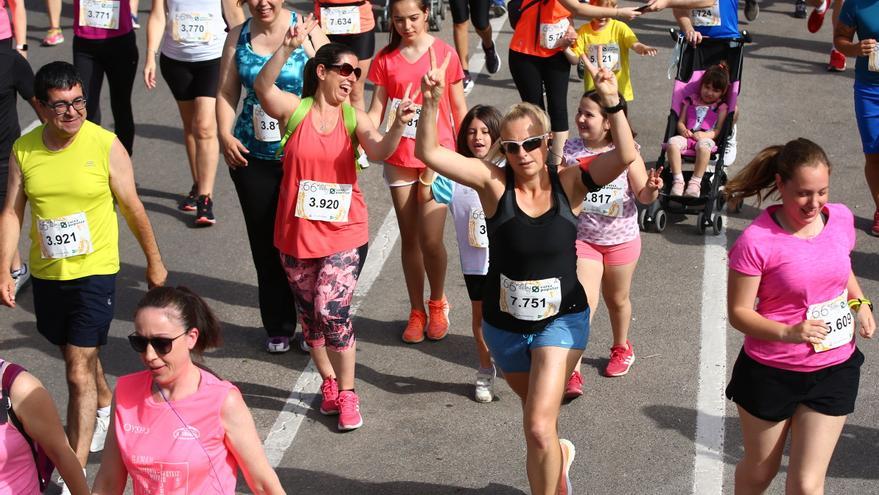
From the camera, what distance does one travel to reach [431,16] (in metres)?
12.8

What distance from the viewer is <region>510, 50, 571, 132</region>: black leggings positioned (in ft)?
29.2

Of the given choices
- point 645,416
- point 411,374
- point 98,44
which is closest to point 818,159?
point 645,416

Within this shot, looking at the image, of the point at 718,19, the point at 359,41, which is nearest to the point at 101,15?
the point at 359,41

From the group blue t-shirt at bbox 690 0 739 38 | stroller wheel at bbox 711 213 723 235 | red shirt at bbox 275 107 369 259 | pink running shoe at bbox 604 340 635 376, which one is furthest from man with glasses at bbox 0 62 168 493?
blue t-shirt at bbox 690 0 739 38

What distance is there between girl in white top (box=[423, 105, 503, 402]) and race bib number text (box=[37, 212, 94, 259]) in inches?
72.9

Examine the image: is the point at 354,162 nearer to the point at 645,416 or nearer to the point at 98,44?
the point at 645,416

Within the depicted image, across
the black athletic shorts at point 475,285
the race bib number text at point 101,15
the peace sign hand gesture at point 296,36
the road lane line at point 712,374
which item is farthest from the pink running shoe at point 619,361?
the race bib number text at point 101,15

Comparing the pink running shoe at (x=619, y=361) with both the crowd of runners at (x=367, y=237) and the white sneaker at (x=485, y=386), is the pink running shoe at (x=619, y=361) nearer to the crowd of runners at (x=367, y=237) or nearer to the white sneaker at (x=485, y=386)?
the crowd of runners at (x=367, y=237)

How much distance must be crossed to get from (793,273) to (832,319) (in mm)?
240

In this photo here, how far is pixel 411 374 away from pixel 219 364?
1116 millimetres

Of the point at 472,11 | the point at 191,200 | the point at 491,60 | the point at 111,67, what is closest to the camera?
the point at 111,67

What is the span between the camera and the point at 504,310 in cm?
519

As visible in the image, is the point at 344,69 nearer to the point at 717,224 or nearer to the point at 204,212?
the point at 204,212

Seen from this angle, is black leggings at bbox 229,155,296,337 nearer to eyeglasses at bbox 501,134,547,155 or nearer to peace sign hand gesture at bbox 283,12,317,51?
peace sign hand gesture at bbox 283,12,317,51
